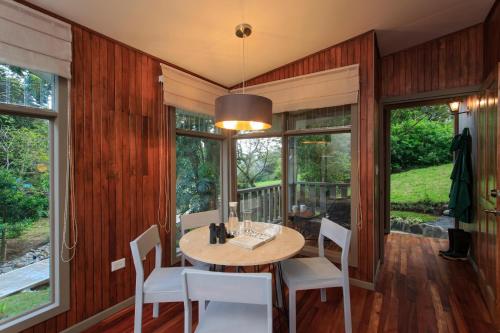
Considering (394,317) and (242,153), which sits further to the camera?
(242,153)

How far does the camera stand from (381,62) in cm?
332

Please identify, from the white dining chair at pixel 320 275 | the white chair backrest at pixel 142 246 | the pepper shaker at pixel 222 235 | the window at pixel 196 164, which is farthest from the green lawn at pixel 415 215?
the white chair backrest at pixel 142 246

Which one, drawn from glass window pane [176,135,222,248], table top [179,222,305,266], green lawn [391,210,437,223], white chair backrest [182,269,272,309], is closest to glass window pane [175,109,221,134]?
glass window pane [176,135,222,248]

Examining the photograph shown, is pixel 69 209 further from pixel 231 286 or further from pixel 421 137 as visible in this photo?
pixel 421 137

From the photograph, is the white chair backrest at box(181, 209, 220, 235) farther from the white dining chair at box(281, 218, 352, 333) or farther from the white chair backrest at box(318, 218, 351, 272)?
the white chair backrest at box(318, 218, 351, 272)

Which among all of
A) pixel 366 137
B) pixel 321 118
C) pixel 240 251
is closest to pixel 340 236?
pixel 240 251

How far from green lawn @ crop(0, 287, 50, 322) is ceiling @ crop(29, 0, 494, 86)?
2097 mm

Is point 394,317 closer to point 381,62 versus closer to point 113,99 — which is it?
point 381,62

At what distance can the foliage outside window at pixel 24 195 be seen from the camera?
1.80 meters

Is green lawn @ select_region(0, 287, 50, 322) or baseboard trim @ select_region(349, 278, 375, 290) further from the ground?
green lawn @ select_region(0, 287, 50, 322)

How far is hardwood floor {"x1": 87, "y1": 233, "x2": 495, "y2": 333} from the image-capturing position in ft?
6.91

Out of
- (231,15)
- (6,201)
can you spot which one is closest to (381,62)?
(231,15)

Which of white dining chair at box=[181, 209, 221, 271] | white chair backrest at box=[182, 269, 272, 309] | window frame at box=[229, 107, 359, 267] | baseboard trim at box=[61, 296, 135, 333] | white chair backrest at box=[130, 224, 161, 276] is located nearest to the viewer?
white chair backrest at box=[182, 269, 272, 309]

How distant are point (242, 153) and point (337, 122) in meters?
1.44
